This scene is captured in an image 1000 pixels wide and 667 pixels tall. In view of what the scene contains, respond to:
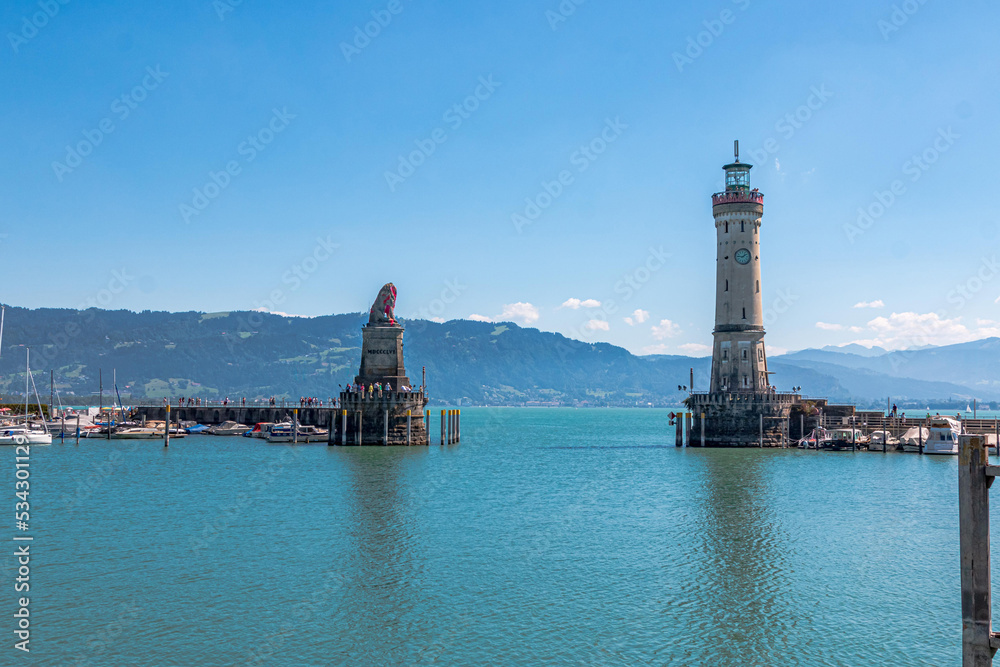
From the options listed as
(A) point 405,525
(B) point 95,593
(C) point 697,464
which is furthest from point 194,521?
(C) point 697,464

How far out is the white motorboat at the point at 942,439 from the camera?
73.6 m

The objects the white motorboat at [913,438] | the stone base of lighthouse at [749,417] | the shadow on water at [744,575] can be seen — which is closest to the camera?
the shadow on water at [744,575]

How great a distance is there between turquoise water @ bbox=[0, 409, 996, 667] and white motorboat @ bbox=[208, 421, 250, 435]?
155ft

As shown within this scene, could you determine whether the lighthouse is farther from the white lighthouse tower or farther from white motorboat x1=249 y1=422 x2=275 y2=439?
white motorboat x1=249 y1=422 x2=275 y2=439

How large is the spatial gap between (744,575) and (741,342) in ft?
176

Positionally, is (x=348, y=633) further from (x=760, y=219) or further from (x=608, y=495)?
(x=760, y=219)

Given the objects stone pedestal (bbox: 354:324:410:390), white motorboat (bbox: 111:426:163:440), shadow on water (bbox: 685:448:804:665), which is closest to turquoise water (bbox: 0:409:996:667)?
shadow on water (bbox: 685:448:804:665)

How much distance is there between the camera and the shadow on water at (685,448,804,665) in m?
22.6

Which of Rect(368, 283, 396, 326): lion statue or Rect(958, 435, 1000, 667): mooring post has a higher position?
Rect(368, 283, 396, 326): lion statue

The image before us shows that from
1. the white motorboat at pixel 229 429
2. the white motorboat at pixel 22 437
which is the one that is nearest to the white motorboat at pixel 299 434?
the white motorboat at pixel 229 429

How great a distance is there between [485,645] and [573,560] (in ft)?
33.4

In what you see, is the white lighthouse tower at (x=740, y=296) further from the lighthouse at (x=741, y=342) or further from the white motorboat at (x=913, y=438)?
the white motorboat at (x=913, y=438)

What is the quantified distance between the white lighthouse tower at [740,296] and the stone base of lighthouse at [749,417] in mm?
1026

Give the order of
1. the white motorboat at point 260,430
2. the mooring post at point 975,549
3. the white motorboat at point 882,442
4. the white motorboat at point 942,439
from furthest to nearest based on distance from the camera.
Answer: the white motorboat at point 260,430 < the white motorboat at point 882,442 < the white motorboat at point 942,439 < the mooring post at point 975,549
